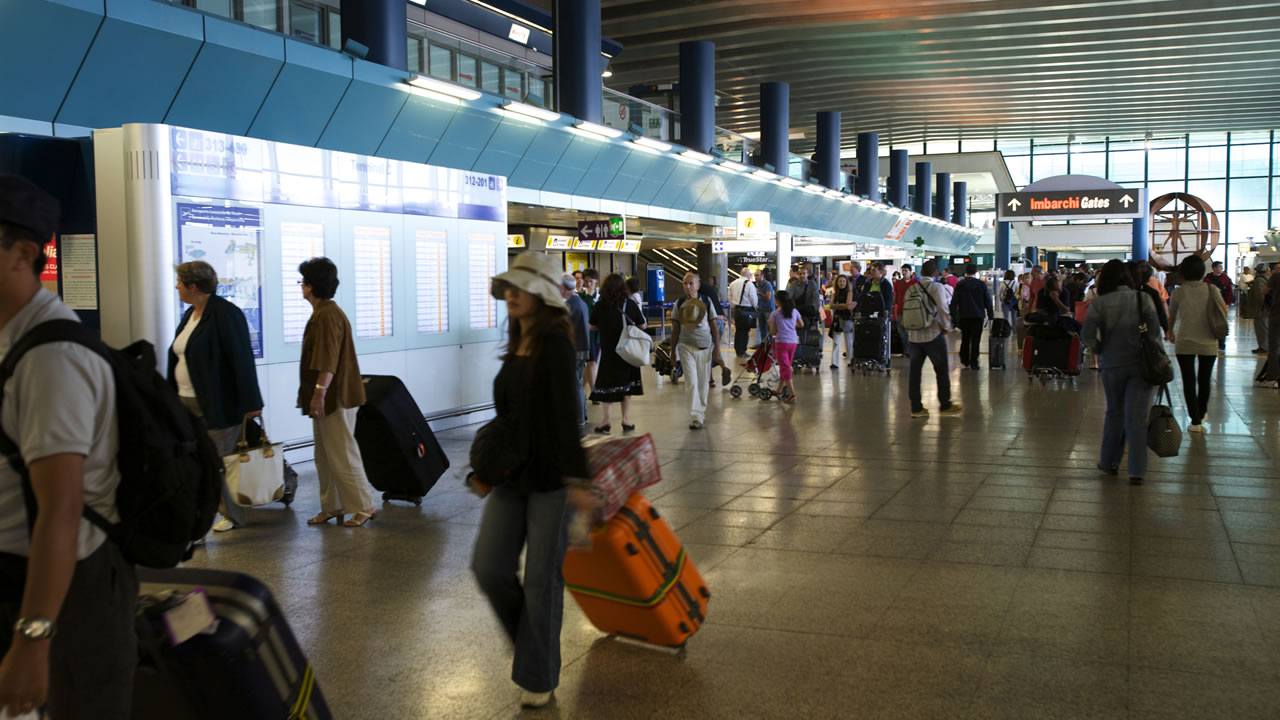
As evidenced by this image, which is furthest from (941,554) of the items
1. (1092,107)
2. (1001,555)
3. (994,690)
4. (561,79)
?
(1092,107)

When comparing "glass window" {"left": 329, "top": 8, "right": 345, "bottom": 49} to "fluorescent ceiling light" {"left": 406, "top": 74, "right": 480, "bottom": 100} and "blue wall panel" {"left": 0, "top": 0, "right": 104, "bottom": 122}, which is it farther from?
"blue wall panel" {"left": 0, "top": 0, "right": 104, "bottom": 122}

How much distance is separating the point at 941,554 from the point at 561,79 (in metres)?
16.9

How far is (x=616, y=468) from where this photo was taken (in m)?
4.10

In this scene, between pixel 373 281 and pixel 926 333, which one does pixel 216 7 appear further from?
pixel 926 333

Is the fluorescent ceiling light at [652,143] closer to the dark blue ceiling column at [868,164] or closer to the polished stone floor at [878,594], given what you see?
the polished stone floor at [878,594]

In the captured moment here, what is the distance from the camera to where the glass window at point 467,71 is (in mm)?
17641

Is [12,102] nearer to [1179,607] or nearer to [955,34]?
[1179,607]

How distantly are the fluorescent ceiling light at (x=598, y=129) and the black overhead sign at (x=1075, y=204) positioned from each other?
11237mm

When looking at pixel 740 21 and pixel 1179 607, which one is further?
pixel 740 21

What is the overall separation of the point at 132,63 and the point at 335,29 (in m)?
3.49

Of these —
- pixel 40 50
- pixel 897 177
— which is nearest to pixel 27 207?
pixel 40 50

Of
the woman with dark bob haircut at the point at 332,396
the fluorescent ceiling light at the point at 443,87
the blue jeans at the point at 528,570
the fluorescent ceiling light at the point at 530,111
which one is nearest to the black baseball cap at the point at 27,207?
the blue jeans at the point at 528,570

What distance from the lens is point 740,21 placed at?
83.8ft

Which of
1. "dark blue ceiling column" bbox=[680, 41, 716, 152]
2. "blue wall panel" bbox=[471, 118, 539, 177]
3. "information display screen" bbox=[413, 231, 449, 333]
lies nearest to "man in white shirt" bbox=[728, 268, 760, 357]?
"blue wall panel" bbox=[471, 118, 539, 177]
